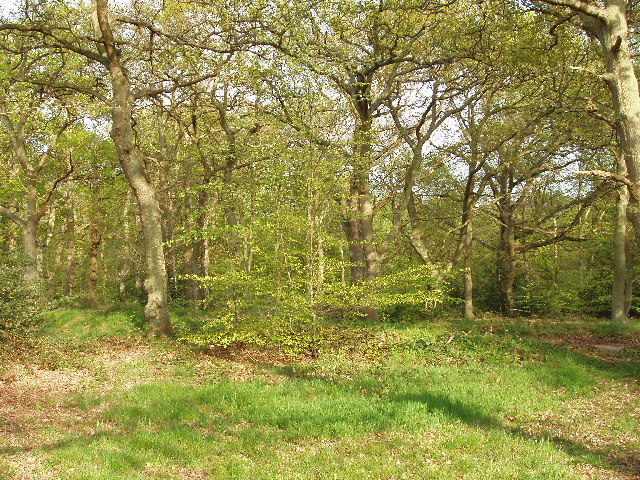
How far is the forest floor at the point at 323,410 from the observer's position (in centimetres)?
616

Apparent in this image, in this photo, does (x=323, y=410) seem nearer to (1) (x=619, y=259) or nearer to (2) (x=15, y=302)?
(2) (x=15, y=302)

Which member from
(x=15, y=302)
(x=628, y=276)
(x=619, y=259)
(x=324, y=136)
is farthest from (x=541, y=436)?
(x=628, y=276)

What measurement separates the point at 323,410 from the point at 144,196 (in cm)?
956

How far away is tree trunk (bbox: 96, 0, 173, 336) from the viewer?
46.9 feet

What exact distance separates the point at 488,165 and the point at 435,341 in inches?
590

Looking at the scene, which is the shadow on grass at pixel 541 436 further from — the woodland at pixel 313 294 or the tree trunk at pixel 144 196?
the tree trunk at pixel 144 196

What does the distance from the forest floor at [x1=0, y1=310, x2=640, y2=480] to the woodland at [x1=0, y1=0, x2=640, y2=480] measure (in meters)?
0.05

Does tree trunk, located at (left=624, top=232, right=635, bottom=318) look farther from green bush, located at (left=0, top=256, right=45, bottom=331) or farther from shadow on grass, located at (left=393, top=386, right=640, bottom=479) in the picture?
green bush, located at (left=0, top=256, right=45, bottom=331)

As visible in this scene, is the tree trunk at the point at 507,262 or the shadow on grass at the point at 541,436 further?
the tree trunk at the point at 507,262

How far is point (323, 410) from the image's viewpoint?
8062 millimetres

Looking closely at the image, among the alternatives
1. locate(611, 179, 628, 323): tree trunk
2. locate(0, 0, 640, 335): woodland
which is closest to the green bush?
locate(0, 0, 640, 335): woodland

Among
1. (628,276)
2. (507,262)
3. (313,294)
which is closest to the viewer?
(313,294)

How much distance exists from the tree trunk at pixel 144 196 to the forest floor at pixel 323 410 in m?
0.96

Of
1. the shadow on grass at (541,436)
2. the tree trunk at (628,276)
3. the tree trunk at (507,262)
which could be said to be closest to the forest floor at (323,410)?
the shadow on grass at (541,436)
